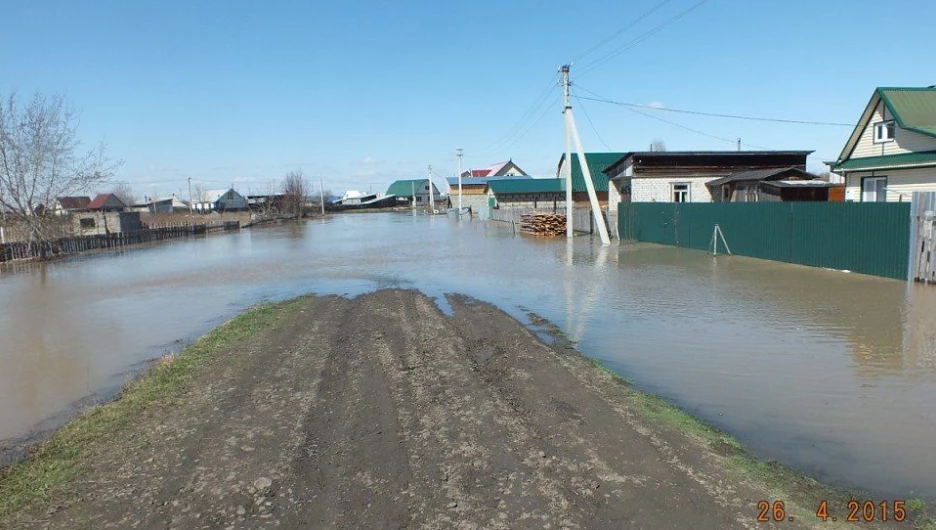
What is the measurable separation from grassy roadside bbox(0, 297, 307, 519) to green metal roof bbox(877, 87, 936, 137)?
23509 mm

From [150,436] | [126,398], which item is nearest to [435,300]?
[126,398]

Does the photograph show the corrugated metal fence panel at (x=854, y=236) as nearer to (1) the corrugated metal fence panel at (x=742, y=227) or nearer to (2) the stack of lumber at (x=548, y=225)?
(1) the corrugated metal fence panel at (x=742, y=227)

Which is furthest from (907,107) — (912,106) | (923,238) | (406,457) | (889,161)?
(406,457)

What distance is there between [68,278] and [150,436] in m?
21.8

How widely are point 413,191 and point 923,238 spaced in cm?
13498

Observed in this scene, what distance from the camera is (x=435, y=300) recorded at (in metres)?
14.0

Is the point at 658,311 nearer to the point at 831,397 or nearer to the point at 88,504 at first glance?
the point at 831,397

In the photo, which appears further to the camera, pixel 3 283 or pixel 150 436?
pixel 3 283

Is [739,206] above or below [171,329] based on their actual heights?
above

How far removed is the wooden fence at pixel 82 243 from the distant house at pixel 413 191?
87.3m

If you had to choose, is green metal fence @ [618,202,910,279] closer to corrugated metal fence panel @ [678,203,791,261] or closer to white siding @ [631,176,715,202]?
corrugated metal fence panel @ [678,203,791,261]

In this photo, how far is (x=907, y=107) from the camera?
22.7 m

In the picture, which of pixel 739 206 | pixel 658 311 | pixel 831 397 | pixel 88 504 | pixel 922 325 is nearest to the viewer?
pixel 88 504

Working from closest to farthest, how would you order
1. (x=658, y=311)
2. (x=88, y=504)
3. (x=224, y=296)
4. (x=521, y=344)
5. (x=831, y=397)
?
(x=88, y=504) < (x=831, y=397) < (x=521, y=344) < (x=658, y=311) < (x=224, y=296)
